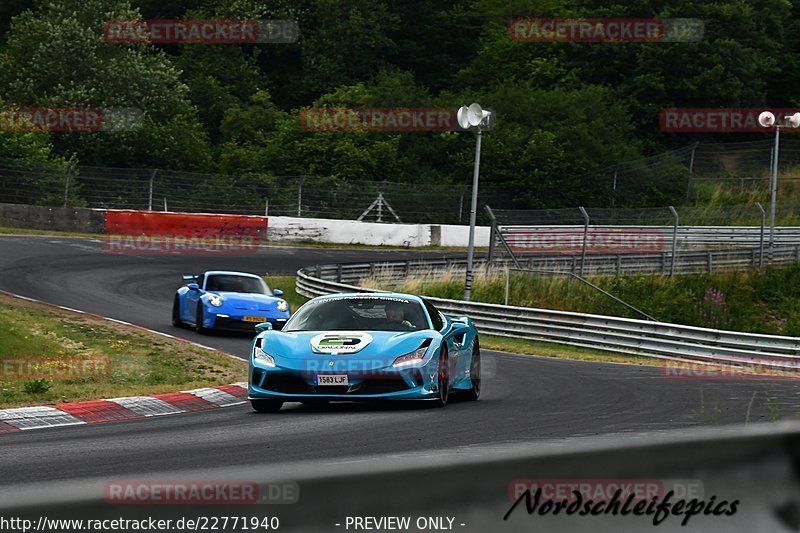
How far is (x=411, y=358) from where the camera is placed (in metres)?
11.3

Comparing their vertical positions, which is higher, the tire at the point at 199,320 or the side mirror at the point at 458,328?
the side mirror at the point at 458,328

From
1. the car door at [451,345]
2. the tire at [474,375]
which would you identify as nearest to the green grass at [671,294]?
the tire at [474,375]

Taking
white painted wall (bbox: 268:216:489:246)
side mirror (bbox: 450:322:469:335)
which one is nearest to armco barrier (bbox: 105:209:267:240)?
white painted wall (bbox: 268:216:489:246)

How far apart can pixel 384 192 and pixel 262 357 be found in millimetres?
31118

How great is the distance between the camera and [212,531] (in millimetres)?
2559

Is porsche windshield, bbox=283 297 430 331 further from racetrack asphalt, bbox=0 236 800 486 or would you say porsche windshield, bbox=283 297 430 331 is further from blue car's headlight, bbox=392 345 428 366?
racetrack asphalt, bbox=0 236 800 486

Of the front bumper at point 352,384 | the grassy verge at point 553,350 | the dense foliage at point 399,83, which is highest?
the dense foliage at point 399,83

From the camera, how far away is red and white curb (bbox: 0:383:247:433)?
33.7ft

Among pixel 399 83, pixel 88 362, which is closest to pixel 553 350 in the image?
pixel 88 362

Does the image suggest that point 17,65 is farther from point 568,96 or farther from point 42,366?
point 42,366

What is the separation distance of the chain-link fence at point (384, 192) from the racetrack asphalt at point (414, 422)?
49.4 ft

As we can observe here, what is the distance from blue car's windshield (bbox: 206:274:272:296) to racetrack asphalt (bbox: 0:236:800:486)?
0.89 metres

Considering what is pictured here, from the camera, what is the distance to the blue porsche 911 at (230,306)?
20562mm

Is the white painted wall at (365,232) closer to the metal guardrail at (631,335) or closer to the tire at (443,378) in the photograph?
the metal guardrail at (631,335)
